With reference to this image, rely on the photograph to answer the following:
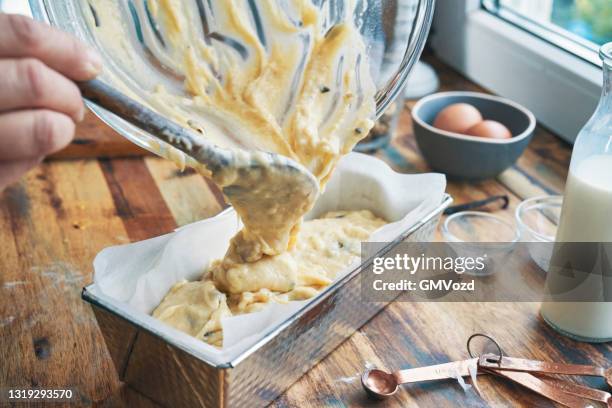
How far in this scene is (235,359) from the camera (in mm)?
824

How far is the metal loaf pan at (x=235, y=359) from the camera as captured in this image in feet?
2.77

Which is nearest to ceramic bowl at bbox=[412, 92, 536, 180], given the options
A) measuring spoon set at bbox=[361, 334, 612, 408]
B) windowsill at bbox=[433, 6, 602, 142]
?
windowsill at bbox=[433, 6, 602, 142]

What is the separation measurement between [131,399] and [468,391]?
0.45m

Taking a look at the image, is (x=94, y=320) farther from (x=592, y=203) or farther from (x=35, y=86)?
(x=592, y=203)

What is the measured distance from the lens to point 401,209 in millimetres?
1242

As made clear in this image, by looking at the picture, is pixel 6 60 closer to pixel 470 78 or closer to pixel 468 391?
pixel 468 391

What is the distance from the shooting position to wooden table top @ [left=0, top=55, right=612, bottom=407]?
100 centimetres

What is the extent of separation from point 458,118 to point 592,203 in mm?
548

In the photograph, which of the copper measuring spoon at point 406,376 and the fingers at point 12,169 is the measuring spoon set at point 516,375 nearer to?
the copper measuring spoon at point 406,376

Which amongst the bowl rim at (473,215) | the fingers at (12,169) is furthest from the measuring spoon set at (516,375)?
the fingers at (12,169)

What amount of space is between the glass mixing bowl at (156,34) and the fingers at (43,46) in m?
0.17


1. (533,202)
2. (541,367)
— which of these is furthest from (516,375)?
(533,202)

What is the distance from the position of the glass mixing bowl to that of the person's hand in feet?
0.58

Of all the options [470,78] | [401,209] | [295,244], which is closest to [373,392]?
[295,244]
